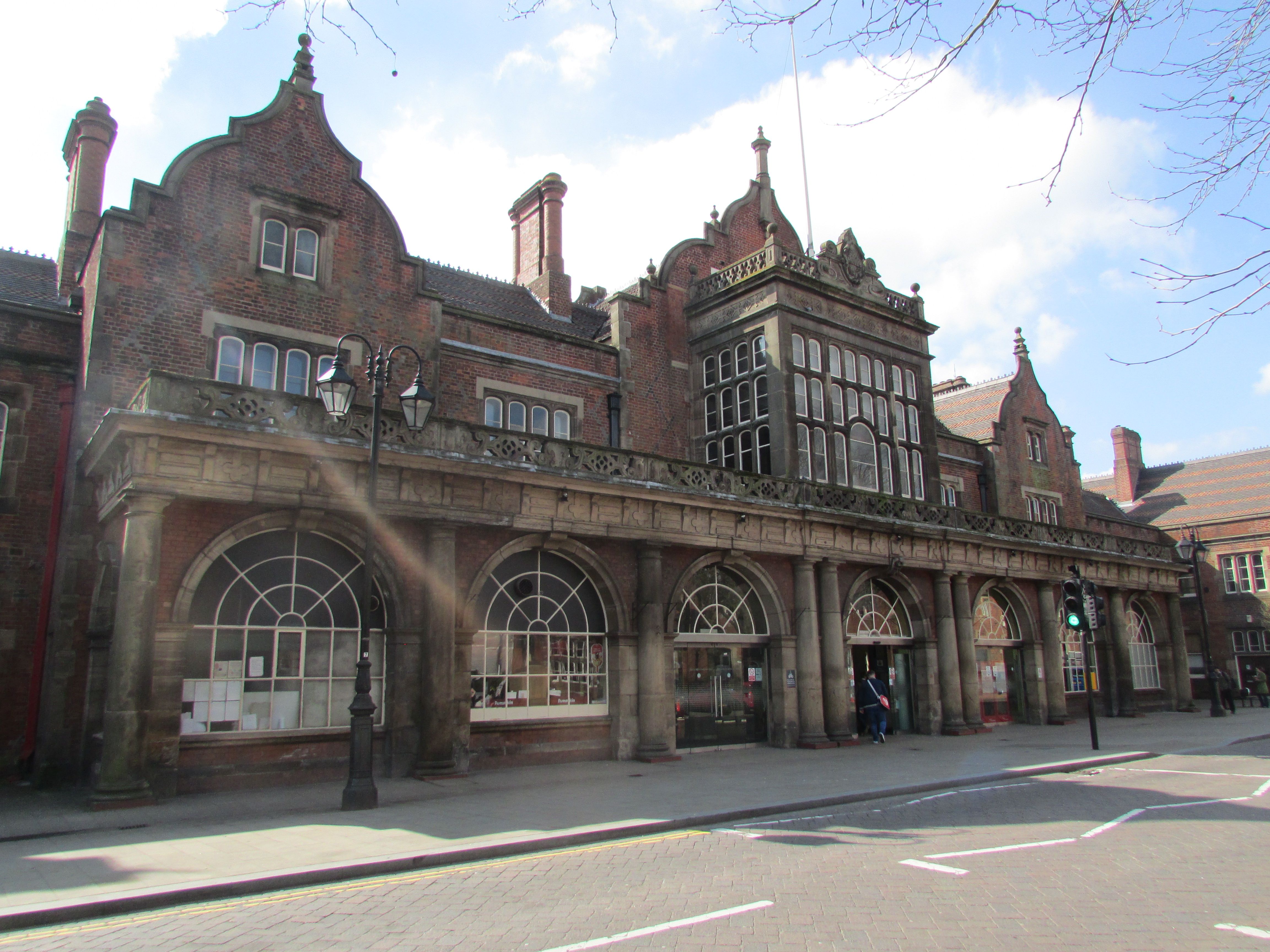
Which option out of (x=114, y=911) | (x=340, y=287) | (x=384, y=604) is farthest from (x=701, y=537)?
(x=114, y=911)

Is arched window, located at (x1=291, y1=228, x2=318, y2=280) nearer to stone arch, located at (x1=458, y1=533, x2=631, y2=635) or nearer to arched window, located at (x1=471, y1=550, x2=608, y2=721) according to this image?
stone arch, located at (x1=458, y1=533, x2=631, y2=635)

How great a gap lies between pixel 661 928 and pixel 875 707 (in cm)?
1693

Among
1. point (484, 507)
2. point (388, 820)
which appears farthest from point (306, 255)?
point (388, 820)

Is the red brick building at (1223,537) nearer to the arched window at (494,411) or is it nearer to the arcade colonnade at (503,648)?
the arcade colonnade at (503,648)


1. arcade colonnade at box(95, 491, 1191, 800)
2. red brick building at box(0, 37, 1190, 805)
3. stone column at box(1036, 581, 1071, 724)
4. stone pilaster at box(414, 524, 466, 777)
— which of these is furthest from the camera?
stone column at box(1036, 581, 1071, 724)

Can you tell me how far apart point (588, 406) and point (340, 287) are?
6.85 metres

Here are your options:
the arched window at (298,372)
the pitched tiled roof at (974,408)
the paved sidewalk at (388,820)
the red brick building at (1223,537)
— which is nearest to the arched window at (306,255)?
the arched window at (298,372)

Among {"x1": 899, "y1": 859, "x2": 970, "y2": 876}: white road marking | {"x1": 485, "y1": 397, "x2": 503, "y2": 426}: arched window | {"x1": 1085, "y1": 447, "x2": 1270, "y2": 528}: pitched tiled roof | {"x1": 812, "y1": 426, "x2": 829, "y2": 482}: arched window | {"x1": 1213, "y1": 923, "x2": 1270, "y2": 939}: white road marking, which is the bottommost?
{"x1": 899, "y1": 859, "x2": 970, "y2": 876}: white road marking

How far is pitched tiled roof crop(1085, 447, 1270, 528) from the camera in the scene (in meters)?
44.3

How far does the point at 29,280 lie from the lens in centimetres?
1858

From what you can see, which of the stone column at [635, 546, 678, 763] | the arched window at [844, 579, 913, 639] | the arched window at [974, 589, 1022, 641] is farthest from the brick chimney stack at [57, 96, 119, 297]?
the arched window at [974, 589, 1022, 641]

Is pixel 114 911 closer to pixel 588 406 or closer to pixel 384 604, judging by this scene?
pixel 384 604

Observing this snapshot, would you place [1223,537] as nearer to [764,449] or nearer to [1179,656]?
[1179,656]

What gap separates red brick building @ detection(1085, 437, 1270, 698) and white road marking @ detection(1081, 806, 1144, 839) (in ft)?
104
